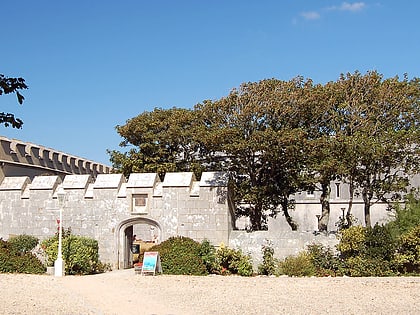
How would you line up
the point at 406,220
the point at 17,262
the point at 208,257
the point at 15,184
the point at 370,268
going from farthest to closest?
the point at 15,184, the point at 406,220, the point at 208,257, the point at 17,262, the point at 370,268

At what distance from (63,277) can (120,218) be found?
4202 mm

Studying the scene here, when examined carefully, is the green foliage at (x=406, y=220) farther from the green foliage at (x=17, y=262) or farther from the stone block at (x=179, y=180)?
the green foliage at (x=17, y=262)

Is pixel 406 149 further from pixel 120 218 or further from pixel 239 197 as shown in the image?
pixel 120 218

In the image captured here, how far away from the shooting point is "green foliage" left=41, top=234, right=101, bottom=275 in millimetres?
18781

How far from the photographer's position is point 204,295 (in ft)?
42.9

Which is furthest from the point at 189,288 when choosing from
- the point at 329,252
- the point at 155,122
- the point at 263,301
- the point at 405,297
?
the point at 155,122

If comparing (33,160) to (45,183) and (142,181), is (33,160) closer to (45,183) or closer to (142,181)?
(45,183)

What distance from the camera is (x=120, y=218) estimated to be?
2120 centimetres

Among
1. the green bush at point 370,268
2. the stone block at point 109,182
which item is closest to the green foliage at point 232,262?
the green bush at point 370,268

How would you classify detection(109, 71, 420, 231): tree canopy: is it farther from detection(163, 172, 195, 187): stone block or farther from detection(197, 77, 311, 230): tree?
detection(163, 172, 195, 187): stone block

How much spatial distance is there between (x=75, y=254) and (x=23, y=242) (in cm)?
349

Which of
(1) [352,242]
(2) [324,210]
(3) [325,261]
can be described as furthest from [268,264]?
(2) [324,210]

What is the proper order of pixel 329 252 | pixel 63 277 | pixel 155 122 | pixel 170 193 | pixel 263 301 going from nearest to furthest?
1. pixel 263 301
2. pixel 63 277
3. pixel 329 252
4. pixel 170 193
5. pixel 155 122

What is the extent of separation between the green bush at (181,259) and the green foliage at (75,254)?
94.8 inches
